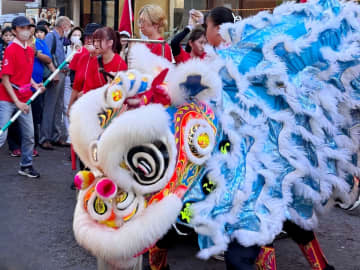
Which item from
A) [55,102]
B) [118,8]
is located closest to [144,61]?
[55,102]

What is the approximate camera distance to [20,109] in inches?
246

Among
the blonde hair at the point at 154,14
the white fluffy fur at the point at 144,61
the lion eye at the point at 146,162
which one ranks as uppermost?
the blonde hair at the point at 154,14

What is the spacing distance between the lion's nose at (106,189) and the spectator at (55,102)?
6.12 m

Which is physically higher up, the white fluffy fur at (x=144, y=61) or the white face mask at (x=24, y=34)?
the white face mask at (x=24, y=34)

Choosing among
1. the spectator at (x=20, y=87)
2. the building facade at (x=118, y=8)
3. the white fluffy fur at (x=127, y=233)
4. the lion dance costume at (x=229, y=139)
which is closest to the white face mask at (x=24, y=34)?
the spectator at (x=20, y=87)

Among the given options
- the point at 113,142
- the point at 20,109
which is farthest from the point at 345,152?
the point at 20,109

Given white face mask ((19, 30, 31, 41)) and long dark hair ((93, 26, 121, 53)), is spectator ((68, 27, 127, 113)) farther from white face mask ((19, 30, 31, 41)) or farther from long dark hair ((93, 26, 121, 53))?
white face mask ((19, 30, 31, 41))

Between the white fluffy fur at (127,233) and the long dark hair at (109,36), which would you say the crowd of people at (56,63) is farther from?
the white fluffy fur at (127,233)

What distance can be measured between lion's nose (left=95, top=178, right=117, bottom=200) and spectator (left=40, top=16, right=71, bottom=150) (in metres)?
6.12

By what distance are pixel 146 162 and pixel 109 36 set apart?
3.01 meters

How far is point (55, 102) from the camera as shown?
8.27 meters

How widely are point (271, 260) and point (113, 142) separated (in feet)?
3.67

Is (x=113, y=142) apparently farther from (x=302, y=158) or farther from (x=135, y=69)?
(x=302, y=158)

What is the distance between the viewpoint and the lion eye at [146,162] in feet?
7.36
